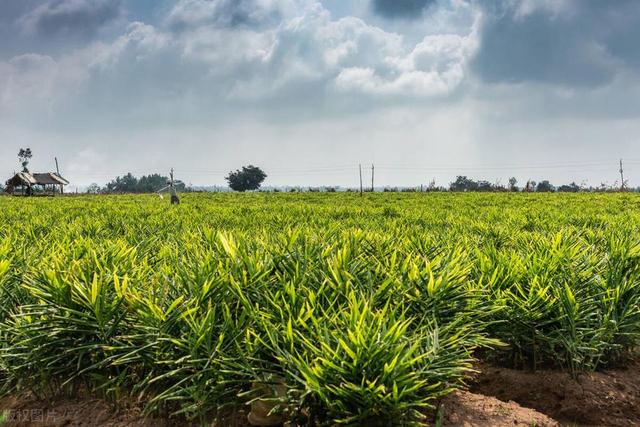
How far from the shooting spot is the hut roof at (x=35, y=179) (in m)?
65.1

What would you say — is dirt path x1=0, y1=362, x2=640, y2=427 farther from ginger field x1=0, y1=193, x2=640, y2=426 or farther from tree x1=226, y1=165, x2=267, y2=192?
tree x1=226, y1=165, x2=267, y2=192

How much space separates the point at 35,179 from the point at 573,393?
82.1 metres

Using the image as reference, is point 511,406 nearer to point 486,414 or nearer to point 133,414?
point 486,414

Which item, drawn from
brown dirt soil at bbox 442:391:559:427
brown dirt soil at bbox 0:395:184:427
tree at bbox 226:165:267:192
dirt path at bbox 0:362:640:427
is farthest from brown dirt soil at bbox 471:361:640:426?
tree at bbox 226:165:267:192

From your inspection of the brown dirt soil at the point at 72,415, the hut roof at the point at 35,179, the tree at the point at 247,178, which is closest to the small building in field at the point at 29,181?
the hut roof at the point at 35,179

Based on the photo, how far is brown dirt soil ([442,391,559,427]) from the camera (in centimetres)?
200

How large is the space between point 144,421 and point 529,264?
2476 millimetres

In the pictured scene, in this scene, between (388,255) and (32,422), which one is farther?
(388,255)

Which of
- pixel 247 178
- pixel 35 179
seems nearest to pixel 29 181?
pixel 35 179

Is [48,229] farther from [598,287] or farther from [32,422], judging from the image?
[598,287]

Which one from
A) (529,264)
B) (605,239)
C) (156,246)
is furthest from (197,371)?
(605,239)

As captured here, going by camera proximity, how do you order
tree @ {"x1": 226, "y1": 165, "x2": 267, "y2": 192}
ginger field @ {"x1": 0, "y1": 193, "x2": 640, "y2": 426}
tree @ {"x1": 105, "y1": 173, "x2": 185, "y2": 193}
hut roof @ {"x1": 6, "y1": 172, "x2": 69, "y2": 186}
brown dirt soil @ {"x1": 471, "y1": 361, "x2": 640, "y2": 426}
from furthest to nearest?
tree @ {"x1": 105, "y1": 173, "x2": 185, "y2": 193}, tree @ {"x1": 226, "y1": 165, "x2": 267, "y2": 192}, hut roof @ {"x1": 6, "y1": 172, "x2": 69, "y2": 186}, brown dirt soil @ {"x1": 471, "y1": 361, "x2": 640, "y2": 426}, ginger field @ {"x1": 0, "y1": 193, "x2": 640, "y2": 426}

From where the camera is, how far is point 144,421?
2.07m

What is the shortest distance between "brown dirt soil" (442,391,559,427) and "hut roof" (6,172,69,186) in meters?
76.2
